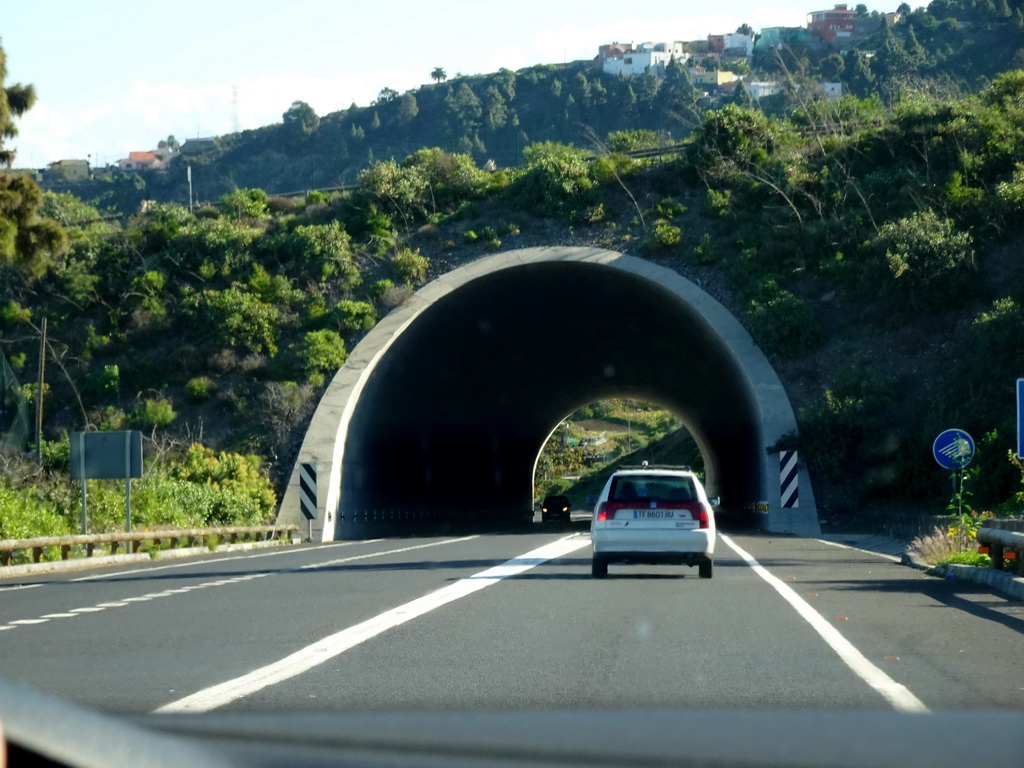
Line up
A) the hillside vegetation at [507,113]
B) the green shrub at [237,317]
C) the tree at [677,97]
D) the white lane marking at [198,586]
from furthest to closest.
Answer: the tree at [677,97]
the hillside vegetation at [507,113]
the green shrub at [237,317]
the white lane marking at [198,586]

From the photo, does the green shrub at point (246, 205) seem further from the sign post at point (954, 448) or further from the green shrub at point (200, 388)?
the sign post at point (954, 448)

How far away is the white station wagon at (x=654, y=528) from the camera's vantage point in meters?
18.1

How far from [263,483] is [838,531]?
52.3 ft

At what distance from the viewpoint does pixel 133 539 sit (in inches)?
1040

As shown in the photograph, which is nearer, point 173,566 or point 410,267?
point 173,566

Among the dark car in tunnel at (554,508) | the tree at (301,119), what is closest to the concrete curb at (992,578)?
the dark car in tunnel at (554,508)

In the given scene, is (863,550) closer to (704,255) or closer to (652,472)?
(652,472)

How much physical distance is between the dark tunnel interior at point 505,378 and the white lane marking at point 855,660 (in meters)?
25.2

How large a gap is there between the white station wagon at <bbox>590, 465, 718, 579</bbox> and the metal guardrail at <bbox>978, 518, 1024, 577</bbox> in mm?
3512

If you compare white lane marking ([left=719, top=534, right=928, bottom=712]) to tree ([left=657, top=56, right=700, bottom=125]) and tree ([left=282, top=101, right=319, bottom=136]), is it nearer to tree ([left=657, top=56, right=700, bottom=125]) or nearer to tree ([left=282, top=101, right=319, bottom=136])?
tree ([left=657, top=56, right=700, bottom=125])

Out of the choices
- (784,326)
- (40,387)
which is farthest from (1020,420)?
(40,387)

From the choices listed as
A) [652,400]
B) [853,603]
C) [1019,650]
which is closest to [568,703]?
[1019,650]

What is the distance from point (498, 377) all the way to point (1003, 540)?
35.0m

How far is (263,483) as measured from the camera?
38062 mm
